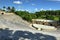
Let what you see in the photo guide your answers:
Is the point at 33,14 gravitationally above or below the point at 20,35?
below

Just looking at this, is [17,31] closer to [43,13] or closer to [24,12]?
[24,12]

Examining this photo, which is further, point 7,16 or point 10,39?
point 7,16

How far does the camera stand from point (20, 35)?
798 cm

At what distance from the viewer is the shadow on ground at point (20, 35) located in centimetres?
771

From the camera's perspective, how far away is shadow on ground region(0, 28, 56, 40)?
7.71 metres

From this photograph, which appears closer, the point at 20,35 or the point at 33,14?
the point at 20,35

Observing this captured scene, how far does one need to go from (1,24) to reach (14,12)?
386cm

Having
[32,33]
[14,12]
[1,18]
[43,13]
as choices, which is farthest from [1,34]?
[43,13]

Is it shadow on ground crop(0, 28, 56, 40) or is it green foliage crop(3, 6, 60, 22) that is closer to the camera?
shadow on ground crop(0, 28, 56, 40)

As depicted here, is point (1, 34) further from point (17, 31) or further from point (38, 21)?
point (38, 21)

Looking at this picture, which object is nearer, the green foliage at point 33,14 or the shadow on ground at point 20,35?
the shadow on ground at point 20,35

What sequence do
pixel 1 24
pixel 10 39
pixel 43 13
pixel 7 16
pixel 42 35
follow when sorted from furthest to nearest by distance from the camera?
pixel 43 13
pixel 7 16
pixel 1 24
pixel 42 35
pixel 10 39

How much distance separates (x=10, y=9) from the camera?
13289 millimetres

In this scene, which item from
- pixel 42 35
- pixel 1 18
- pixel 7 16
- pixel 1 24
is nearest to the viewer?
pixel 42 35
